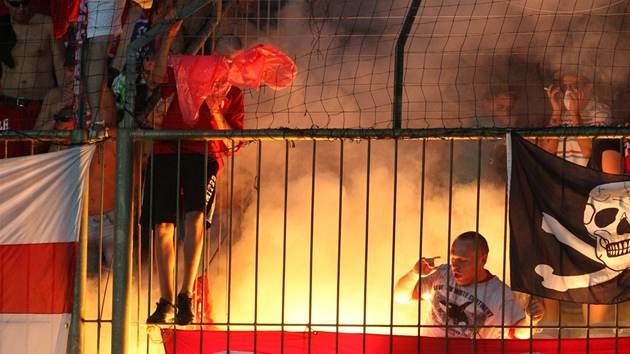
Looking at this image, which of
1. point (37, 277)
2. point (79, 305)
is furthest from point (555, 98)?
point (37, 277)

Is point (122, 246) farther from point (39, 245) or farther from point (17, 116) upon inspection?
point (17, 116)

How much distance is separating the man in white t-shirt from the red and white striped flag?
6.83 ft

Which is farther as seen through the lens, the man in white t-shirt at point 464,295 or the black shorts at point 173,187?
the man in white t-shirt at point 464,295

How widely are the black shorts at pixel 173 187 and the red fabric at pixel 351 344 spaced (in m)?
0.75

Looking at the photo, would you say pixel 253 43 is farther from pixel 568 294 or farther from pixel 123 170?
pixel 568 294

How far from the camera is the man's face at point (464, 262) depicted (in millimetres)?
7156

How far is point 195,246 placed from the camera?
6.67 m

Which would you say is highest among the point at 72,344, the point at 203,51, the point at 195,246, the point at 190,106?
the point at 203,51

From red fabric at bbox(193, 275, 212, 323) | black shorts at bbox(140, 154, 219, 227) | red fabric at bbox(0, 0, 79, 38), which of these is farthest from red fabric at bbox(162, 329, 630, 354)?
red fabric at bbox(0, 0, 79, 38)

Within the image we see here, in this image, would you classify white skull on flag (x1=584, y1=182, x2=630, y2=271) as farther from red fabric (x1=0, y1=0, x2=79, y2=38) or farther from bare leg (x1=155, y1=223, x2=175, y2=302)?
red fabric (x1=0, y1=0, x2=79, y2=38)

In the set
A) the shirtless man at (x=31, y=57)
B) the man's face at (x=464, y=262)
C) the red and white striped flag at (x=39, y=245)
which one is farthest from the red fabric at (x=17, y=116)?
the man's face at (x=464, y=262)

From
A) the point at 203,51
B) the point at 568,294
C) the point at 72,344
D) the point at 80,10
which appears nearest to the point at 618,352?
the point at 568,294

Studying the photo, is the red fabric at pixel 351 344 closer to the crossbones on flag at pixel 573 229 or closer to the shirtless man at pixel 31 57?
the crossbones on flag at pixel 573 229

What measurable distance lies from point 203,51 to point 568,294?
3658 mm
